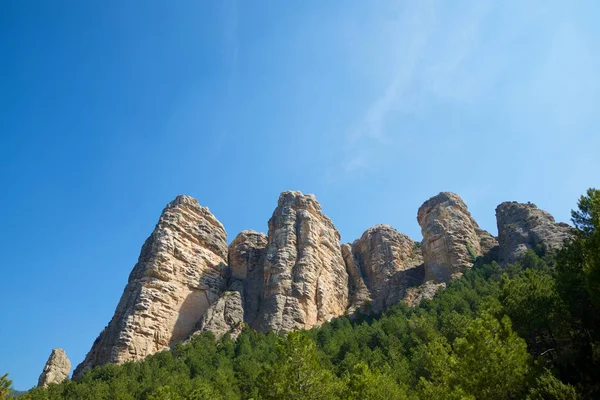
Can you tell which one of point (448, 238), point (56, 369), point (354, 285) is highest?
point (448, 238)

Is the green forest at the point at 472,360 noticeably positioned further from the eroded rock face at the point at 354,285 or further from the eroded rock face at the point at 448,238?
the eroded rock face at the point at 354,285

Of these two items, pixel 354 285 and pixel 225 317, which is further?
pixel 354 285

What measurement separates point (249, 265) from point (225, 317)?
60.0 ft

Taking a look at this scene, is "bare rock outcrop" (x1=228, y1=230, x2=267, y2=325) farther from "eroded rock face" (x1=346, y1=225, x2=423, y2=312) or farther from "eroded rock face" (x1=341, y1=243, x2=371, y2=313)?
"eroded rock face" (x1=346, y1=225, x2=423, y2=312)

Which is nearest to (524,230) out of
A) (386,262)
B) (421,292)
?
(421,292)

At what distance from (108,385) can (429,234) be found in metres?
65.4

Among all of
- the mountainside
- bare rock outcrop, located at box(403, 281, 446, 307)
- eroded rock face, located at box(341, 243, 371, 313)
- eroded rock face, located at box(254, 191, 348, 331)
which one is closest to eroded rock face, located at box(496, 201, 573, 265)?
the mountainside

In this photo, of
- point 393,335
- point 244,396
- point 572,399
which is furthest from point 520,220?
point 572,399

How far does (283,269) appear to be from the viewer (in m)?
83.1

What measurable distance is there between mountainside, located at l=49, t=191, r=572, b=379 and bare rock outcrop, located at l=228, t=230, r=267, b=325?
0.27 meters

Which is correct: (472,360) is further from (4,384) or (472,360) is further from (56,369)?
(56,369)

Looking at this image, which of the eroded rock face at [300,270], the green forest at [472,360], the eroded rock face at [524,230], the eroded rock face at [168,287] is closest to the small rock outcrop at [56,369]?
the eroded rock face at [168,287]

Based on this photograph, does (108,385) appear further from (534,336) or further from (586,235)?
(586,235)

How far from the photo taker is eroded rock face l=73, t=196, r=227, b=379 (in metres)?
68.5
